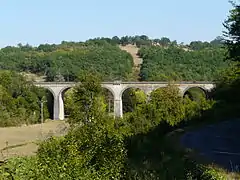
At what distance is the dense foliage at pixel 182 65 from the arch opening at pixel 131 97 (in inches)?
474

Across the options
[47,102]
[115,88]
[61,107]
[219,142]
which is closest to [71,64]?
[47,102]

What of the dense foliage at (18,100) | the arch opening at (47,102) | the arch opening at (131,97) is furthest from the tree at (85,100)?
the arch opening at (47,102)

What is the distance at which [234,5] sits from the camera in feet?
67.1

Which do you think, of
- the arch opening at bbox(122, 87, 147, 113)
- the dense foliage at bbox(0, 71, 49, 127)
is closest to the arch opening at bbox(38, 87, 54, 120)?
the dense foliage at bbox(0, 71, 49, 127)

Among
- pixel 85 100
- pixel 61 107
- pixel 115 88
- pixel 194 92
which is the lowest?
pixel 61 107

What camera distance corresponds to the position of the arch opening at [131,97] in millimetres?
65938

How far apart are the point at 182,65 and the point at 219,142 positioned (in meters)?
83.1

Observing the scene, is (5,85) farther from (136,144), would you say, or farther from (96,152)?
(96,152)

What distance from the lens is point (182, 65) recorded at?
101m

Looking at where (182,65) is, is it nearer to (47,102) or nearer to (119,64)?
(119,64)

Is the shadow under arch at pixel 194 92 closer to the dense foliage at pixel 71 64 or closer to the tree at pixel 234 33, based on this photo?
the dense foliage at pixel 71 64

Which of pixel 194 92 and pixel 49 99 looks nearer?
pixel 194 92

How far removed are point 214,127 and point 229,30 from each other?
546 centimetres

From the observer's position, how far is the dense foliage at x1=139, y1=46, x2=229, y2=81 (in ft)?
295
